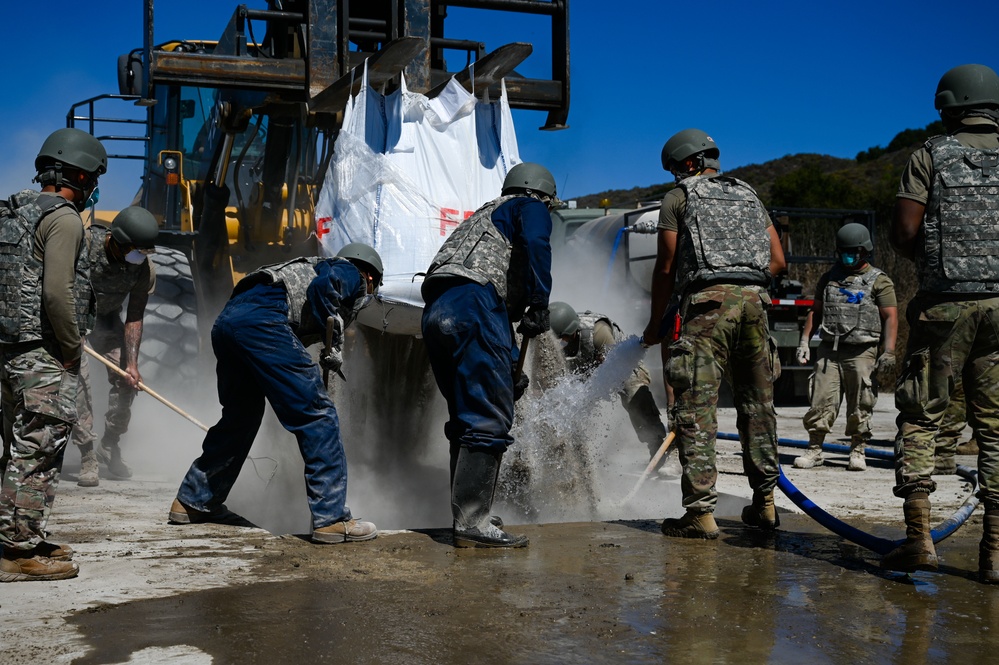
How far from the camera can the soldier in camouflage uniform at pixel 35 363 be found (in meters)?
3.75

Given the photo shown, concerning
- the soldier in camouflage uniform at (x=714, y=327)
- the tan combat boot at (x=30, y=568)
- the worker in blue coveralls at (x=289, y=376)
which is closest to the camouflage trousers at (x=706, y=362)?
the soldier in camouflage uniform at (x=714, y=327)

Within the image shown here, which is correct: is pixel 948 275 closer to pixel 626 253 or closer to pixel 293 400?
pixel 293 400

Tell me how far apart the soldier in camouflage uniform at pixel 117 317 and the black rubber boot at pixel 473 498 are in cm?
297

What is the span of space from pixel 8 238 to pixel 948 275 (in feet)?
11.5

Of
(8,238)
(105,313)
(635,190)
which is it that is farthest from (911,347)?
(635,190)

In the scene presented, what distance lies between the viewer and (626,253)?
39.0 ft

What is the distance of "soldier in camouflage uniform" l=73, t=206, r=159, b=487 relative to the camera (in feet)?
21.0

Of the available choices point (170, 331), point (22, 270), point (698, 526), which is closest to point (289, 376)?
point (22, 270)

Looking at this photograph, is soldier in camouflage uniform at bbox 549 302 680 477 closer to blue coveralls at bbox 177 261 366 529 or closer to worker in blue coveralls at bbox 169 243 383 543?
worker in blue coveralls at bbox 169 243 383 543

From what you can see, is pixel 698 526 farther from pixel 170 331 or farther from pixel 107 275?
pixel 170 331

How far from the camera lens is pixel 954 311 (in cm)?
400

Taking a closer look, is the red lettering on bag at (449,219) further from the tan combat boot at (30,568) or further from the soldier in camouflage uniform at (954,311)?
the tan combat boot at (30,568)

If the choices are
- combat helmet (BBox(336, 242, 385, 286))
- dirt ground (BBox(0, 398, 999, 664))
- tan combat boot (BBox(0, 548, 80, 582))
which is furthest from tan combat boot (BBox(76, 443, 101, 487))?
tan combat boot (BBox(0, 548, 80, 582))

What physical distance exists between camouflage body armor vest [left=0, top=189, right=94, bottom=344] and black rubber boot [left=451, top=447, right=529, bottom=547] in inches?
68.6
